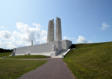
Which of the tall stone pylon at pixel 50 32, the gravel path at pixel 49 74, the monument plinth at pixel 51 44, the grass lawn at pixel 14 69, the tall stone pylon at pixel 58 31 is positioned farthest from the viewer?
the tall stone pylon at pixel 50 32

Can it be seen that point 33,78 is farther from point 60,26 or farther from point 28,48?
point 28,48

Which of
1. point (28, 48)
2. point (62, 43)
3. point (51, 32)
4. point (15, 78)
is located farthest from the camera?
point (28, 48)

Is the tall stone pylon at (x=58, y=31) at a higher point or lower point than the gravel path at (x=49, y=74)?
higher

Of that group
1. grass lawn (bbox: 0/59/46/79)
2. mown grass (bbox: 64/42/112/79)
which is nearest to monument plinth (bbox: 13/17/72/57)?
mown grass (bbox: 64/42/112/79)

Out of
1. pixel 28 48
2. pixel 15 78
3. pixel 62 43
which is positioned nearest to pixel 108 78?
pixel 15 78

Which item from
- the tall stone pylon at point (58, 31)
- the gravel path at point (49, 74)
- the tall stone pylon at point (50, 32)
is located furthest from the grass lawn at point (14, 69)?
the tall stone pylon at point (50, 32)

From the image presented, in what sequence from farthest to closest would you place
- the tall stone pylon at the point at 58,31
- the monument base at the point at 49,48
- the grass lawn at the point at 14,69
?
the tall stone pylon at the point at 58,31
the monument base at the point at 49,48
the grass lawn at the point at 14,69

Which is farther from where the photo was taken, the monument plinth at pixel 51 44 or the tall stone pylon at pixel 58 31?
the tall stone pylon at pixel 58 31

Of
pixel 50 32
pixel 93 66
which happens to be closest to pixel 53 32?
pixel 50 32

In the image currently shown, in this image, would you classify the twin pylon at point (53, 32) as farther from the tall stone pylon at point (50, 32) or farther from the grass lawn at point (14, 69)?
the grass lawn at point (14, 69)

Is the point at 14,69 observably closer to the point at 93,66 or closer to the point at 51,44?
the point at 93,66

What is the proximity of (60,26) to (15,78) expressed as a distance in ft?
200

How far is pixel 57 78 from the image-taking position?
271 inches

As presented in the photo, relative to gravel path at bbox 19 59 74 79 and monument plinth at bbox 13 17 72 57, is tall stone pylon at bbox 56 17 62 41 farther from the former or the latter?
gravel path at bbox 19 59 74 79
